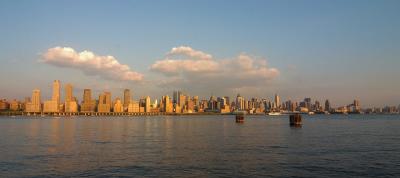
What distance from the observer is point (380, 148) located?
58.9 metres

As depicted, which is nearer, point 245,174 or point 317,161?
point 245,174

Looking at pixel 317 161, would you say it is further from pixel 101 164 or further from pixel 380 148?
pixel 101 164

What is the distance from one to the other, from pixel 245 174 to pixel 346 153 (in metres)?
22.1

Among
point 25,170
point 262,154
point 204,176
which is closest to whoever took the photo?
point 204,176

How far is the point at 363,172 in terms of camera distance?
38031mm

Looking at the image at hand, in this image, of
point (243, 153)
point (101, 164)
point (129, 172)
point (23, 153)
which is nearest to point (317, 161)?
point (243, 153)

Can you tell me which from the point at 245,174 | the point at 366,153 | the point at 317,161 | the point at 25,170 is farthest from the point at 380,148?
the point at 25,170

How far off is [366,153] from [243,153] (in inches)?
647

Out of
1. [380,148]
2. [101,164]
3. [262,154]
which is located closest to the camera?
[101,164]

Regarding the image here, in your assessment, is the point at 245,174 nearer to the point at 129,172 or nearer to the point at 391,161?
the point at 129,172

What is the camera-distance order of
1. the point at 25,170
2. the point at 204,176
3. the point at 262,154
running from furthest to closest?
1. the point at 262,154
2. the point at 25,170
3. the point at 204,176

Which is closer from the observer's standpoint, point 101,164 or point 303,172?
point 303,172

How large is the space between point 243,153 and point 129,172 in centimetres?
1941

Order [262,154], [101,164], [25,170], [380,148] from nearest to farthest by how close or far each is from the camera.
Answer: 1. [25,170]
2. [101,164]
3. [262,154]
4. [380,148]
